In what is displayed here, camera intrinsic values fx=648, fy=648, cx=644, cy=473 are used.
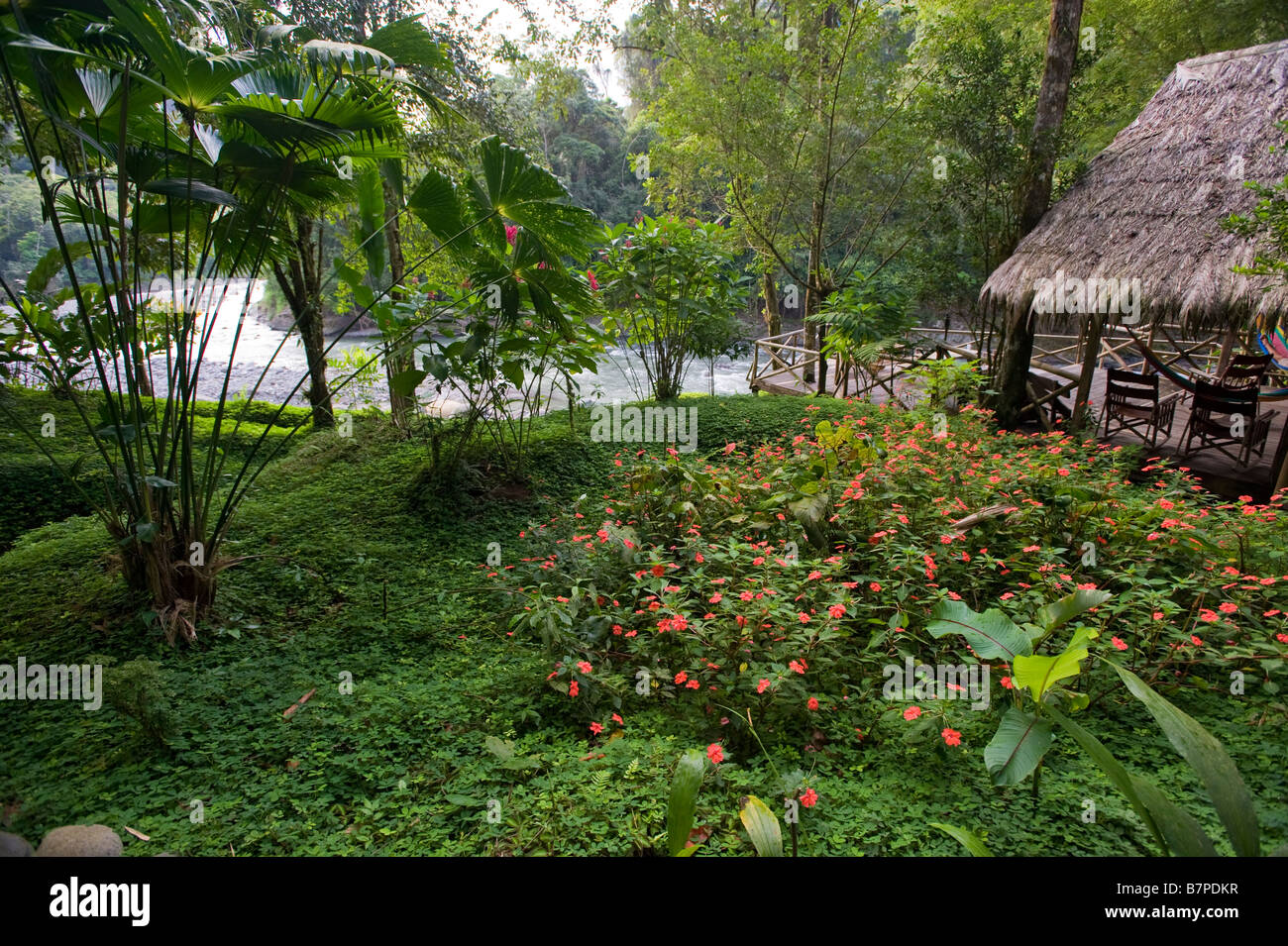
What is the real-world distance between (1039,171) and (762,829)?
24.6ft

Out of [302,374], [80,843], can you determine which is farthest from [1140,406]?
[302,374]

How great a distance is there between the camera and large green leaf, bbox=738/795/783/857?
1460 mm

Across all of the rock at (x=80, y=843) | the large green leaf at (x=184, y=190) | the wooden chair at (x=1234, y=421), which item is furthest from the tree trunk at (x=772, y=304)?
the rock at (x=80, y=843)

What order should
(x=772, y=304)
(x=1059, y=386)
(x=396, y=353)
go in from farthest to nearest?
(x=772, y=304)
(x=1059, y=386)
(x=396, y=353)

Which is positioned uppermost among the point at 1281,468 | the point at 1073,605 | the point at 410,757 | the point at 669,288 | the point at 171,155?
the point at 669,288

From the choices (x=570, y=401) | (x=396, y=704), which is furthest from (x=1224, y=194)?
(x=396, y=704)

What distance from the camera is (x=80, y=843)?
157cm

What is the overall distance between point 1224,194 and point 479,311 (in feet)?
20.6

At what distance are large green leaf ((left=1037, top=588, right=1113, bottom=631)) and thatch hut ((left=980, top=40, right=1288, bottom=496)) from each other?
14.3ft

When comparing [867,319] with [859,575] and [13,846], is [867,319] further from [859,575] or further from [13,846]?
[13,846]

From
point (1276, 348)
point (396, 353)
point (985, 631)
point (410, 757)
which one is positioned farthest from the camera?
point (1276, 348)

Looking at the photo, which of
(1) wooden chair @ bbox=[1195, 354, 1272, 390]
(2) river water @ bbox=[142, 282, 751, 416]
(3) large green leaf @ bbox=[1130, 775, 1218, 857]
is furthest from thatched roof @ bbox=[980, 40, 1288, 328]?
(2) river water @ bbox=[142, 282, 751, 416]

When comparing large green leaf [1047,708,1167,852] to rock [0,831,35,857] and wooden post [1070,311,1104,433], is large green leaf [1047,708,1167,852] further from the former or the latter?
wooden post [1070,311,1104,433]
